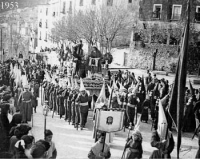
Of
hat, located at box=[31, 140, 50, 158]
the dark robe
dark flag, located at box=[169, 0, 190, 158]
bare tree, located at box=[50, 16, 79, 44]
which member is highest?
bare tree, located at box=[50, 16, 79, 44]

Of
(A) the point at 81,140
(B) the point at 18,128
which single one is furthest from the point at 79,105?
(B) the point at 18,128

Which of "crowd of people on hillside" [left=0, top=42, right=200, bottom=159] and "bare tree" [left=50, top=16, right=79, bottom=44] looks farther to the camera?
"bare tree" [left=50, top=16, right=79, bottom=44]

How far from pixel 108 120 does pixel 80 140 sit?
935 mm

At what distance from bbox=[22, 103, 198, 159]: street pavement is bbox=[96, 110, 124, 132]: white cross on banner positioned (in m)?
0.49

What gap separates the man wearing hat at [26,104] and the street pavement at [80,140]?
25cm

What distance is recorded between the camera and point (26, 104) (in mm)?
7867

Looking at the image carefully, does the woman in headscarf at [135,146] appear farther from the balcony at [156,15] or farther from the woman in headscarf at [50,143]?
the balcony at [156,15]

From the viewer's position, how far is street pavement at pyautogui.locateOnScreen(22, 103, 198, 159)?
622 centimetres

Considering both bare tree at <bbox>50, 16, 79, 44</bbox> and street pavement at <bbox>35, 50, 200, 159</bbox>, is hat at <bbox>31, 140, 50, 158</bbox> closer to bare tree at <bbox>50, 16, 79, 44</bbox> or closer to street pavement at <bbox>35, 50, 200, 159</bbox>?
street pavement at <bbox>35, 50, 200, 159</bbox>

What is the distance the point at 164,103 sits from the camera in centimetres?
713

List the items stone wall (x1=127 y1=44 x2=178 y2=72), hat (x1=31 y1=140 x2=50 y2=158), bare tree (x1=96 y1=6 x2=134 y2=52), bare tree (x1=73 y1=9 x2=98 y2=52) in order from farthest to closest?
bare tree (x1=73 y1=9 x2=98 y2=52) → bare tree (x1=96 y1=6 x2=134 y2=52) → stone wall (x1=127 y1=44 x2=178 y2=72) → hat (x1=31 y1=140 x2=50 y2=158)

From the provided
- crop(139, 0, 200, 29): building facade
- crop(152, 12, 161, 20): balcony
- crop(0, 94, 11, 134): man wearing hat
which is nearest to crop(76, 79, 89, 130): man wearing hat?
crop(0, 94, 11, 134): man wearing hat

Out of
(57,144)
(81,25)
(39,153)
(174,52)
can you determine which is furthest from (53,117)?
(39,153)

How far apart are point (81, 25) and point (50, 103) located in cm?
256
